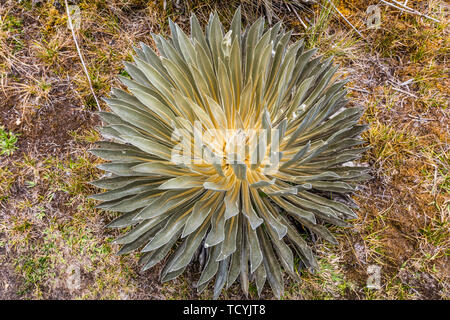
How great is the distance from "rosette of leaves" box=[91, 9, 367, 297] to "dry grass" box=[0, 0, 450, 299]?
1.57ft

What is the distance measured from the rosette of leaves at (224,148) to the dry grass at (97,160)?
0.48 meters

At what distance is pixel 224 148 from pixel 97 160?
1029 millimetres

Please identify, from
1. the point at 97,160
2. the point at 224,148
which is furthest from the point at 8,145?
the point at 224,148

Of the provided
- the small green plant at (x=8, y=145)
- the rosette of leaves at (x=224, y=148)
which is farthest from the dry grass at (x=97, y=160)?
the rosette of leaves at (x=224, y=148)

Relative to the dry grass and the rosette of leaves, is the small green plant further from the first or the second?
the rosette of leaves

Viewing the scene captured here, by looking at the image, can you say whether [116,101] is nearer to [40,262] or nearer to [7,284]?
[40,262]

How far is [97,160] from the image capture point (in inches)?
90.5

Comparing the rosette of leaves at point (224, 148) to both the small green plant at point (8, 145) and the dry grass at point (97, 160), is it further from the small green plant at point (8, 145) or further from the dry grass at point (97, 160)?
the small green plant at point (8, 145)

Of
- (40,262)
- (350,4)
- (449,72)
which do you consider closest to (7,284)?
(40,262)

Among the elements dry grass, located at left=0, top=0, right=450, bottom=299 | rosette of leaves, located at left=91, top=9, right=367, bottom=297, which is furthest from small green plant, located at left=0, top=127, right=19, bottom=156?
rosette of leaves, located at left=91, top=9, right=367, bottom=297

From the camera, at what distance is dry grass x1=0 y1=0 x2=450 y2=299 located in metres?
2.11

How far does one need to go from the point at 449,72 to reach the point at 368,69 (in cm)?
55

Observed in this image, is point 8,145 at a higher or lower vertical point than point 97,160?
higher

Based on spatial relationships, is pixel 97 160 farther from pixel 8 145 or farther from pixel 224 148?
pixel 224 148
